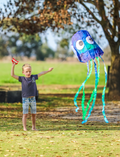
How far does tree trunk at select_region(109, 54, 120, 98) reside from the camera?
18.2 metres

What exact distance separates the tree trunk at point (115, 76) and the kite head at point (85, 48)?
9883 millimetres

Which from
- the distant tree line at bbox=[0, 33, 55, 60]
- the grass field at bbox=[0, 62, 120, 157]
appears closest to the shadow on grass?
the grass field at bbox=[0, 62, 120, 157]

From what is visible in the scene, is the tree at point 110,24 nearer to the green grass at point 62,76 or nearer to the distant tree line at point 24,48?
the green grass at point 62,76

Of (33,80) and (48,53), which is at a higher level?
(48,53)

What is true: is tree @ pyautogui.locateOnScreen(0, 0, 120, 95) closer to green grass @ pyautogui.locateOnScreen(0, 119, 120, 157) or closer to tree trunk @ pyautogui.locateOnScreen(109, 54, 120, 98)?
Result: tree trunk @ pyautogui.locateOnScreen(109, 54, 120, 98)

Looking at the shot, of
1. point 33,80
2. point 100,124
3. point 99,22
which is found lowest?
point 100,124

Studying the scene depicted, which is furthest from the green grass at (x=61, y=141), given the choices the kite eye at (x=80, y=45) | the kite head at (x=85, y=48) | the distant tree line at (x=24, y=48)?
the distant tree line at (x=24, y=48)

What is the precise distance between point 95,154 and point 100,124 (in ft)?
12.7

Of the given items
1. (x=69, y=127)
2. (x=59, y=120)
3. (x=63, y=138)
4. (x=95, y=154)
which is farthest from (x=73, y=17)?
(x=95, y=154)

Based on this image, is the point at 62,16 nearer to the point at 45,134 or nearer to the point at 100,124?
the point at 100,124

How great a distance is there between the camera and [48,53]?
91062 mm

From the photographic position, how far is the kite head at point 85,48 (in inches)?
335

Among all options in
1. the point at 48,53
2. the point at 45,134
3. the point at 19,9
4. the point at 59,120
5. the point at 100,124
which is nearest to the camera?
the point at 45,134

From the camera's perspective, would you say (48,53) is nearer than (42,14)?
No
